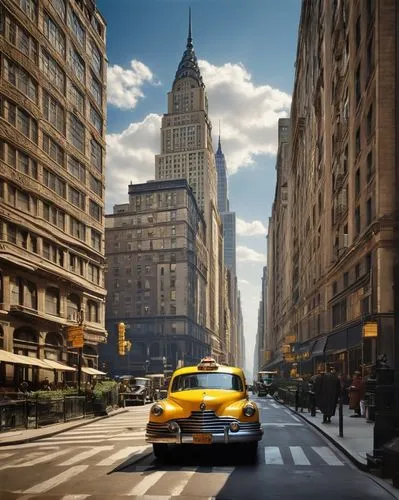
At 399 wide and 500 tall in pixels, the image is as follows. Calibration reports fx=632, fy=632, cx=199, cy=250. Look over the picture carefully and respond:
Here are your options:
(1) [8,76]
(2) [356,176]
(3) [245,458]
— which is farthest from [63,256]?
(3) [245,458]

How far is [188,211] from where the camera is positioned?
144625mm

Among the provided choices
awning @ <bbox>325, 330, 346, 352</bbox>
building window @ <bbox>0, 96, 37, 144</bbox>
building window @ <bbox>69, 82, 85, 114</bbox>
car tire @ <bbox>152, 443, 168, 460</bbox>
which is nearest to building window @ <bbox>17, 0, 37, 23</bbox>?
building window @ <bbox>0, 96, 37, 144</bbox>

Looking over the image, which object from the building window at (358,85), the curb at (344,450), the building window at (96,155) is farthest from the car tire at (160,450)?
the building window at (96,155)

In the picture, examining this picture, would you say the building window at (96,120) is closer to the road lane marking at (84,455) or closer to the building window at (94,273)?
the building window at (94,273)

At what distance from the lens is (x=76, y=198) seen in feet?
191

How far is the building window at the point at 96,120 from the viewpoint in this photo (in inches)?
2539

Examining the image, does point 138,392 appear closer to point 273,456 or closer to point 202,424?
point 273,456

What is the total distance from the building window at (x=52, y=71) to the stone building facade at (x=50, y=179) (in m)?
0.08

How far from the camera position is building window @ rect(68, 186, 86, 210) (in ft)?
186

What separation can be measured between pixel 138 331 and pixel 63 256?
8708cm

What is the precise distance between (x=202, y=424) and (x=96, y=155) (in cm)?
5507

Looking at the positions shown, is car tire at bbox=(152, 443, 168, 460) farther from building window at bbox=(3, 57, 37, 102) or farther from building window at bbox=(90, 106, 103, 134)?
building window at bbox=(90, 106, 103, 134)

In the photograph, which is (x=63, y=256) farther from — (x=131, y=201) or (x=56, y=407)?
(x=131, y=201)

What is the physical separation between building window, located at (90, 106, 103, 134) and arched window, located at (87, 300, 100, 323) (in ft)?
60.3
